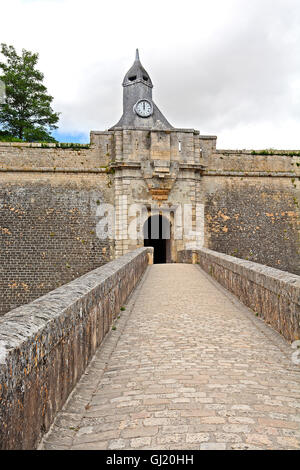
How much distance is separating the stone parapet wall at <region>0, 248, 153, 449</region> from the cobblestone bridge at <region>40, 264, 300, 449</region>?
0.63ft

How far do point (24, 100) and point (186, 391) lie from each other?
2670 centimetres

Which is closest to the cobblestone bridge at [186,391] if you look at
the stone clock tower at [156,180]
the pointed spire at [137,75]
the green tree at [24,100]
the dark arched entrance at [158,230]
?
the stone clock tower at [156,180]

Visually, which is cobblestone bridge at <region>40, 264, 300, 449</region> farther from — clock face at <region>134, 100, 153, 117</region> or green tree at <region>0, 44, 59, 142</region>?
clock face at <region>134, 100, 153, 117</region>

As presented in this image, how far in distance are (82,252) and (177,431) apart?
46.8ft

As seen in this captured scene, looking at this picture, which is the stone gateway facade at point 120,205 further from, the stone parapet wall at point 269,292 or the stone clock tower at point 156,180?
the stone parapet wall at point 269,292

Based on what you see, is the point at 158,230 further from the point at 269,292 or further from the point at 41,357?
the point at 41,357

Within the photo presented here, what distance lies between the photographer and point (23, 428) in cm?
191

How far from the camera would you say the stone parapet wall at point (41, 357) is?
5.79 feet

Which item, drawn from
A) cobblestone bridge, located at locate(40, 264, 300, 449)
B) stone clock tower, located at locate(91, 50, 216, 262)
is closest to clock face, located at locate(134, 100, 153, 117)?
stone clock tower, located at locate(91, 50, 216, 262)

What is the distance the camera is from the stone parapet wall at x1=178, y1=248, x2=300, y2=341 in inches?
171

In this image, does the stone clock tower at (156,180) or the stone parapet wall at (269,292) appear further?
the stone clock tower at (156,180)

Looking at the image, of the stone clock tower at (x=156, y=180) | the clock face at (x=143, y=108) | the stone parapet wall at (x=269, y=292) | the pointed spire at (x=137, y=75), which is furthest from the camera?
the pointed spire at (x=137, y=75)

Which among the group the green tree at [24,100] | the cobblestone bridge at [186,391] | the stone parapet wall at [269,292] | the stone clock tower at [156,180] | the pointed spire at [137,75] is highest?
the pointed spire at [137,75]

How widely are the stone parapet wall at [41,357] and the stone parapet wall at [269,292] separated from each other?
7.48 feet
